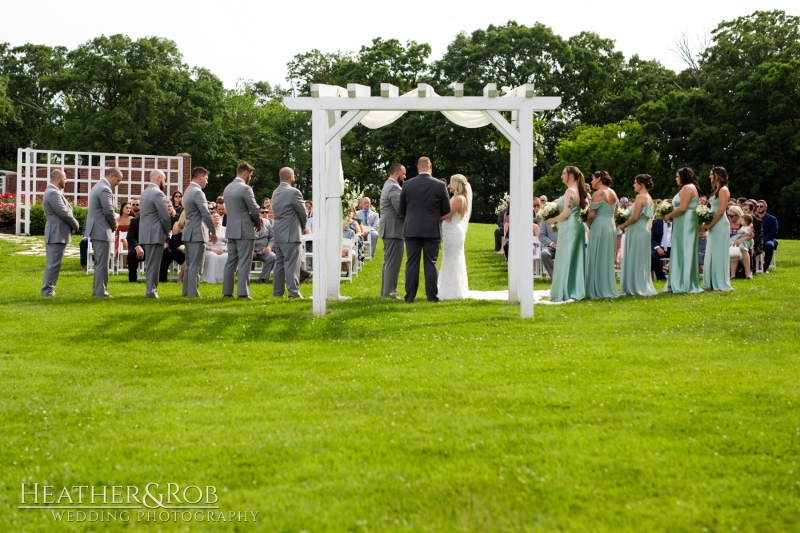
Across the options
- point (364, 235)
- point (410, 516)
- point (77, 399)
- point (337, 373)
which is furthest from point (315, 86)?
point (364, 235)

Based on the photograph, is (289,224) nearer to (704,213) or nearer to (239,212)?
(239,212)

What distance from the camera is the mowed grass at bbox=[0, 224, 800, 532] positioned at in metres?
5.07

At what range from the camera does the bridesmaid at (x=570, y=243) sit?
14.9 m

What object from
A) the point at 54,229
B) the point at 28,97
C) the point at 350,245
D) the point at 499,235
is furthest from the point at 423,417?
the point at 28,97

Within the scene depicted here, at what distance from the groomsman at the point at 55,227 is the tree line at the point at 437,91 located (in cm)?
3656

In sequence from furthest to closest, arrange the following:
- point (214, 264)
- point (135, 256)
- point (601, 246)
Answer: point (214, 264)
point (135, 256)
point (601, 246)

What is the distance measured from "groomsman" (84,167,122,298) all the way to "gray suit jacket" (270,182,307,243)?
2714 millimetres

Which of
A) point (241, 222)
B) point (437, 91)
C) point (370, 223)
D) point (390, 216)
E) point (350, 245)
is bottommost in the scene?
point (350, 245)

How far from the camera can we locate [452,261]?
15.2m

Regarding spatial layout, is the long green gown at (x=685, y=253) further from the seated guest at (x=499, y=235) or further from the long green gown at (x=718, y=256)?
the seated guest at (x=499, y=235)

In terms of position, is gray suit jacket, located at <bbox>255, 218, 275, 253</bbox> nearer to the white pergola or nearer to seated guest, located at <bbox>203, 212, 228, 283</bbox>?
seated guest, located at <bbox>203, 212, 228, 283</bbox>

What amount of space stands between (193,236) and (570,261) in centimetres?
608

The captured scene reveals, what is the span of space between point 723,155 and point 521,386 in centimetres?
4030

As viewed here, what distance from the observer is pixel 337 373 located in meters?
8.84
